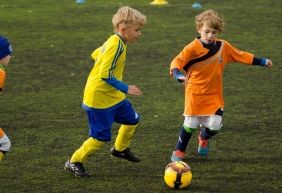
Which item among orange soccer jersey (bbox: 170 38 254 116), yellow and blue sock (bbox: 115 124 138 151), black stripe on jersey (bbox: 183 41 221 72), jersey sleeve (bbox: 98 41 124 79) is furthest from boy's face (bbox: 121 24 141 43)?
yellow and blue sock (bbox: 115 124 138 151)

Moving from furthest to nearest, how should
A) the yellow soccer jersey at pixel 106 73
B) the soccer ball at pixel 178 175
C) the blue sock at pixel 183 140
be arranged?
the blue sock at pixel 183 140 < the yellow soccer jersey at pixel 106 73 < the soccer ball at pixel 178 175

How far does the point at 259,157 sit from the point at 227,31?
319 inches

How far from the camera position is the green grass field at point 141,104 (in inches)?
283

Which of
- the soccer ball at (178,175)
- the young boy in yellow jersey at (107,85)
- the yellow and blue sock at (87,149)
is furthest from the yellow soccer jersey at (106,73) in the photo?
the soccer ball at (178,175)

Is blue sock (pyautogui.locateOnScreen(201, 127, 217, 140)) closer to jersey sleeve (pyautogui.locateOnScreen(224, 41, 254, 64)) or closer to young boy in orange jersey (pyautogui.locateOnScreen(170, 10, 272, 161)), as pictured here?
young boy in orange jersey (pyautogui.locateOnScreen(170, 10, 272, 161))

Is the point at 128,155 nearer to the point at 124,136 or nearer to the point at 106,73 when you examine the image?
the point at 124,136

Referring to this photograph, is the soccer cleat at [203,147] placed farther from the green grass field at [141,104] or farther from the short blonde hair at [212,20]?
the short blonde hair at [212,20]

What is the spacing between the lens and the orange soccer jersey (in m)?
7.52

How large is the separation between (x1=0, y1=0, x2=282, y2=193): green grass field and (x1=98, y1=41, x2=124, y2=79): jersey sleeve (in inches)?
46.0

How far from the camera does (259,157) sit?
783 cm

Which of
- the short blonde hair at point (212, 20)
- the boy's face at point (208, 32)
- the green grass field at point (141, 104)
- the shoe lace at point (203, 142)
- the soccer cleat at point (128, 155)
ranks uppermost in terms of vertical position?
the short blonde hair at point (212, 20)

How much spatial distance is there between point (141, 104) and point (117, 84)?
11.4 ft

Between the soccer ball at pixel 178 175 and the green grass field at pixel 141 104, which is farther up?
the soccer ball at pixel 178 175

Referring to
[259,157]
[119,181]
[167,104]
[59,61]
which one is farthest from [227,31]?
[119,181]
